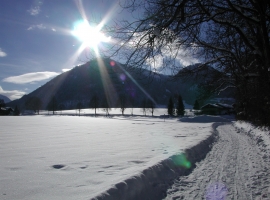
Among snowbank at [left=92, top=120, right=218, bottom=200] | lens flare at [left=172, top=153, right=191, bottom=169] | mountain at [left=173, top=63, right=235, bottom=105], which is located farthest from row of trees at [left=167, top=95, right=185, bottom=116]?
snowbank at [left=92, top=120, right=218, bottom=200]

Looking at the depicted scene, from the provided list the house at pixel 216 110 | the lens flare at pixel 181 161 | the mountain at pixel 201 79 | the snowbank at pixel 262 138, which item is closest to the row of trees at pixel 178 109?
the house at pixel 216 110

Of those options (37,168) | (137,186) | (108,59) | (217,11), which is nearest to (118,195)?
(137,186)

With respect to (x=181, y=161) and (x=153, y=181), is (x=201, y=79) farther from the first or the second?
(x=153, y=181)

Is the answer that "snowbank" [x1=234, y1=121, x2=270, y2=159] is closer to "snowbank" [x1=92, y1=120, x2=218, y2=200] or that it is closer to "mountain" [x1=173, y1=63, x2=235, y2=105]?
"snowbank" [x1=92, y1=120, x2=218, y2=200]

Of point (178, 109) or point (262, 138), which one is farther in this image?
point (178, 109)

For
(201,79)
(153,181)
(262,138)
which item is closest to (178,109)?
(201,79)

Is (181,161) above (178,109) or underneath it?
underneath

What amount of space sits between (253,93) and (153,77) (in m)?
11.3

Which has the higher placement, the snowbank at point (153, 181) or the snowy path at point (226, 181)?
the snowbank at point (153, 181)

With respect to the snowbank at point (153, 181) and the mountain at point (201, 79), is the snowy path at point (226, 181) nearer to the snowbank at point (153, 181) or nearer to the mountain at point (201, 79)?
the snowbank at point (153, 181)

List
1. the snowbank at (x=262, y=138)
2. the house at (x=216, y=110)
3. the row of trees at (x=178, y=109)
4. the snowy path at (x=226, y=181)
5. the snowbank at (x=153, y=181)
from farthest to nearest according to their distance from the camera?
the row of trees at (x=178, y=109), the house at (x=216, y=110), the snowbank at (x=262, y=138), the snowy path at (x=226, y=181), the snowbank at (x=153, y=181)

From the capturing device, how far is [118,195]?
9.45 feet

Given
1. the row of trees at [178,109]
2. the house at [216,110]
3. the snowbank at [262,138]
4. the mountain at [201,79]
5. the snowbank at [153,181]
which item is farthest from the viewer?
the row of trees at [178,109]

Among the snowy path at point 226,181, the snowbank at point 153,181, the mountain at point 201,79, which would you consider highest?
the mountain at point 201,79
